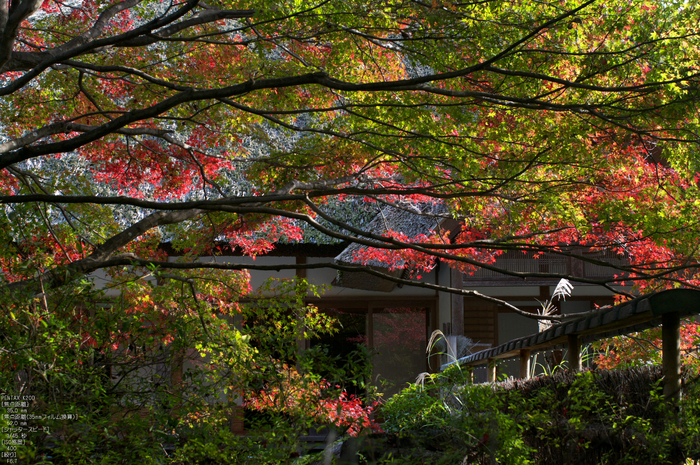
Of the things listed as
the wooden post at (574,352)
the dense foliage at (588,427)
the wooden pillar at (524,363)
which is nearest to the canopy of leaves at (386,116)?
the wooden post at (574,352)

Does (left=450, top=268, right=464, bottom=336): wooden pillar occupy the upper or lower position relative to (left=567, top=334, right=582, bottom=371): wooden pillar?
upper

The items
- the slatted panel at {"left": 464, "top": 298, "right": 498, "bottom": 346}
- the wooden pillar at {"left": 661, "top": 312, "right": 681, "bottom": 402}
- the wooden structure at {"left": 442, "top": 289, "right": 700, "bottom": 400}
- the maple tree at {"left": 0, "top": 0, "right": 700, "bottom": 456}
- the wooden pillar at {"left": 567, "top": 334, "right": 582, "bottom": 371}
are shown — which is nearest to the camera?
the wooden structure at {"left": 442, "top": 289, "right": 700, "bottom": 400}

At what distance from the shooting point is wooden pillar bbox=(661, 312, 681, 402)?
7.72ft

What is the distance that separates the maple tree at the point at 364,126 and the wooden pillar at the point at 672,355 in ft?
2.36

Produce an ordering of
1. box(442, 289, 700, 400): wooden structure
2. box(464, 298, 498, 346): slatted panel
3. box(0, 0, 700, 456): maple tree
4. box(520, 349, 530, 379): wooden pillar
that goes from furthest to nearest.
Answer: box(464, 298, 498, 346): slatted panel
box(520, 349, 530, 379): wooden pillar
box(0, 0, 700, 456): maple tree
box(442, 289, 700, 400): wooden structure

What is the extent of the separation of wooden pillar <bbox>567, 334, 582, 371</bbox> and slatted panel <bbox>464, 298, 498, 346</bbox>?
25.8ft

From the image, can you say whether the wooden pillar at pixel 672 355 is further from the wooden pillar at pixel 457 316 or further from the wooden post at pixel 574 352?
the wooden pillar at pixel 457 316

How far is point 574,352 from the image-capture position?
3262 millimetres

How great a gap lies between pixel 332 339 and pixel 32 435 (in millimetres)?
8398

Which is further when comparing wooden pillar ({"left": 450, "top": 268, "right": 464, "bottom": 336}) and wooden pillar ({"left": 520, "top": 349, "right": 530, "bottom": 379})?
wooden pillar ({"left": 450, "top": 268, "right": 464, "bottom": 336})

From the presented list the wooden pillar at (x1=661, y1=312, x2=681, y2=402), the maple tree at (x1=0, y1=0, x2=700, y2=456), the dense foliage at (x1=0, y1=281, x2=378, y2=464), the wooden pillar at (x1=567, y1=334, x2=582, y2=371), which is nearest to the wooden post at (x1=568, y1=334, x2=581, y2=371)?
the wooden pillar at (x1=567, y1=334, x2=582, y2=371)

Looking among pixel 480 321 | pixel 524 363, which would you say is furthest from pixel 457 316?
pixel 524 363

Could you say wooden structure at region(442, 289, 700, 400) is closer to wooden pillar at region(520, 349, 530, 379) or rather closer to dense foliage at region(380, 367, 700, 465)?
dense foliage at region(380, 367, 700, 465)

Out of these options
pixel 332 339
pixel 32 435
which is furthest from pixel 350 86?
pixel 332 339
